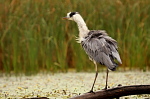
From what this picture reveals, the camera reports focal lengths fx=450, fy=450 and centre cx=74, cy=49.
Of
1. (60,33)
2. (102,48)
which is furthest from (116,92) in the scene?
(60,33)

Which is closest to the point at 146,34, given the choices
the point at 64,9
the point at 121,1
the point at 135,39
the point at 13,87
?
the point at 135,39

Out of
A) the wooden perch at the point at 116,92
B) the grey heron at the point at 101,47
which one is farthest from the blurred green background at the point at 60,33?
the wooden perch at the point at 116,92

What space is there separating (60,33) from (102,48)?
11.3ft

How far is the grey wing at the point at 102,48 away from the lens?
5.82 metres

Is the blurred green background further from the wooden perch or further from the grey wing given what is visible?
the wooden perch

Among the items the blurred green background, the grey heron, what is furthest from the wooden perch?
the blurred green background

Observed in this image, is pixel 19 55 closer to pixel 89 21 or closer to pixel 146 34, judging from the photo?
pixel 89 21

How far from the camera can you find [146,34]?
9445 millimetres

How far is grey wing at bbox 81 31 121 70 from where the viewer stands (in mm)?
5824

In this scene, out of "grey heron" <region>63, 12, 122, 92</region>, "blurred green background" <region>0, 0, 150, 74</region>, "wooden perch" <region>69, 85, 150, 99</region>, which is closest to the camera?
"wooden perch" <region>69, 85, 150, 99</region>

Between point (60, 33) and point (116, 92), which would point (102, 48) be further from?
point (60, 33)

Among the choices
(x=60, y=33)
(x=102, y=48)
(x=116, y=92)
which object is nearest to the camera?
(x=116, y=92)

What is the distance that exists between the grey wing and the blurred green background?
2.90 meters

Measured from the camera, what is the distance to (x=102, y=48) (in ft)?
19.6
